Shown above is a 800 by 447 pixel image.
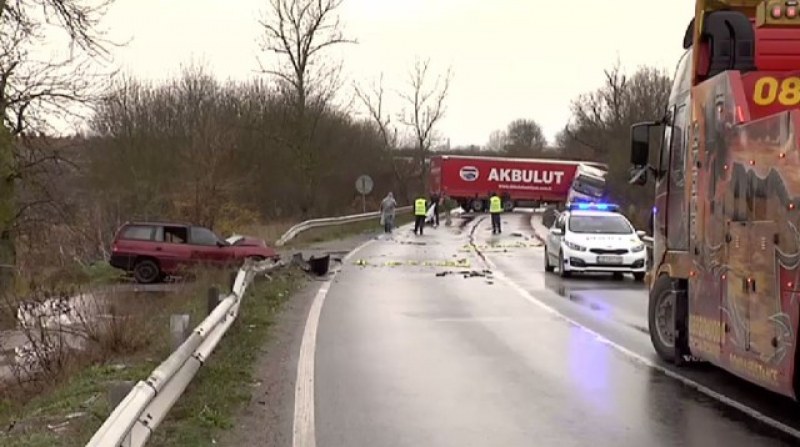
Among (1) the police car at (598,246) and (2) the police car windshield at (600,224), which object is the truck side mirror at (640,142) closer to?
(1) the police car at (598,246)

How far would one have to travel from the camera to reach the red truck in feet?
212

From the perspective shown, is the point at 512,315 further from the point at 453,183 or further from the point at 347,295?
the point at 453,183

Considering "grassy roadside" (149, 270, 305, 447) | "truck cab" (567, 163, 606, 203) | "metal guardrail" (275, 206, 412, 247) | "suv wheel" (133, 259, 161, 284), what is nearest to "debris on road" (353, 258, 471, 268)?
"suv wheel" (133, 259, 161, 284)

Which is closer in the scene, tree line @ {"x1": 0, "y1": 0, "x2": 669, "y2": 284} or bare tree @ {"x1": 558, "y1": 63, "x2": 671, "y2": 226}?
tree line @ {"x1": 0, "y1": 0, "x2": 669, "y2": 284}

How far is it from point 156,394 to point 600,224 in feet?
60.5

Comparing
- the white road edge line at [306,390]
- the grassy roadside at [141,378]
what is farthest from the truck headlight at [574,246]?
the grassy roadside at [141,378]

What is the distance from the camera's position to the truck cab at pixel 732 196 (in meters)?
6.66

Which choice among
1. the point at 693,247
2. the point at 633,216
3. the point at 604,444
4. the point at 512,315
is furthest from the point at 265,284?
the point at 633,216

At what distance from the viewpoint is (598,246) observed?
21844 mm

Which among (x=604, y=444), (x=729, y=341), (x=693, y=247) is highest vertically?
(x=693, y=247)

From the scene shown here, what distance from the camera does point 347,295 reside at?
18.1m

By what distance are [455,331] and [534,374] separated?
340 cm

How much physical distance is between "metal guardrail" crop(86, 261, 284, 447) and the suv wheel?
15.9 metres

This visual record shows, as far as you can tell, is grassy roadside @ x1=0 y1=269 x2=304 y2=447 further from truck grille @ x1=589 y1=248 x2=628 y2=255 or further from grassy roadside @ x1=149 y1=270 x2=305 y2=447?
truck grille @ x1=589 y1=248 x2=628 y2=255
